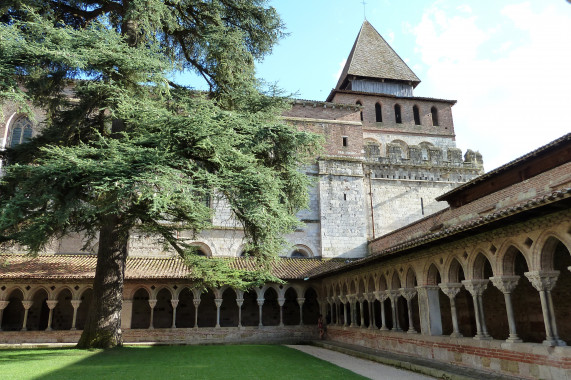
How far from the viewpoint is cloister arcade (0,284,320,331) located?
690 inches

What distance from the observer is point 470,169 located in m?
25.7

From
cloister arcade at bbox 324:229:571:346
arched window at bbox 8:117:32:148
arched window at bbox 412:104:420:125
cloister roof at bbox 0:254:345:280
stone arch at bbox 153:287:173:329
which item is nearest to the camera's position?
cloister arcade at bbox 324:229:571:346

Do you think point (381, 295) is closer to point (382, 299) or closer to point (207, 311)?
point (382, 299)

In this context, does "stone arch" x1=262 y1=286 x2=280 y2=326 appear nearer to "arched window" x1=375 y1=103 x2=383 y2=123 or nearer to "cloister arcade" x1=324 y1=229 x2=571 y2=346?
"cloister arcade" x1=324 y1=229 x2=571 y2=346

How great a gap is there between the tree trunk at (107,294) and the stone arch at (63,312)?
7.71 metres

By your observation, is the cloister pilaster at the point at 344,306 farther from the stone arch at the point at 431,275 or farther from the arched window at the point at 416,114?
the arched window at the point at 416,114

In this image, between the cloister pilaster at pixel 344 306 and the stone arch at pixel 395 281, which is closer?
the stone arch at pixel 395 281

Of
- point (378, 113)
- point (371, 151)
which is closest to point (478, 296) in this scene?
point (371, 151)

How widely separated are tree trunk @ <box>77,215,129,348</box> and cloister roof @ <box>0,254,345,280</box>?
3.34m

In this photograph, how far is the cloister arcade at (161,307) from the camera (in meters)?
17.5

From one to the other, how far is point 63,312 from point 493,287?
696 inches

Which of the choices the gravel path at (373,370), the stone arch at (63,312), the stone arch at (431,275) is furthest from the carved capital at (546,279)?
the stone arch at (63,312)

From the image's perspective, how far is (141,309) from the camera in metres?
19.6

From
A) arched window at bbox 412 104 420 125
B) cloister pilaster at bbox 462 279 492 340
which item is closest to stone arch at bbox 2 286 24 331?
cloister pilaster at bbox 462 279 492 340
